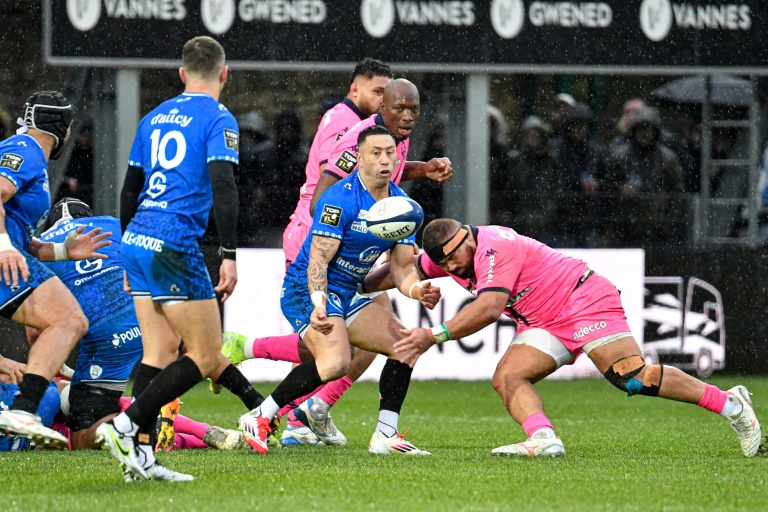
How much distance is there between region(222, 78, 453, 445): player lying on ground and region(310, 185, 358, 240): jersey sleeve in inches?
20.0

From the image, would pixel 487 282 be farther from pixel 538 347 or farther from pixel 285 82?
pixel 285 82

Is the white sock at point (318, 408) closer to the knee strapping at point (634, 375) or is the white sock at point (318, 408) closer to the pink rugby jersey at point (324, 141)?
the pink rugby jersey at point (324, 141)

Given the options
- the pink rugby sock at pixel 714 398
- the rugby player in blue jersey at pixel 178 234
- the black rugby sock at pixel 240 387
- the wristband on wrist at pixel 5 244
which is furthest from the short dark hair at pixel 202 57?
the pink rugby sock at pixel 714 398

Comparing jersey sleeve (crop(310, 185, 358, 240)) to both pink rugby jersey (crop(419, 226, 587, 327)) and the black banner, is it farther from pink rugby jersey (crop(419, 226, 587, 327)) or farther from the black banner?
the black banner

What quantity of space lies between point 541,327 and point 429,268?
81 centimetres

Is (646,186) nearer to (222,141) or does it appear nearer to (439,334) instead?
(439,334)

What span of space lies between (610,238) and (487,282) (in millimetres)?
6838

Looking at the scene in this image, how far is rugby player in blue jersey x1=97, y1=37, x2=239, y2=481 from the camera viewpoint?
6.59m

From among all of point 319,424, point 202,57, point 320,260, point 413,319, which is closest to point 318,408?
point 319,424

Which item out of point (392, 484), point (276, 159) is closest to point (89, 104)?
point (276, 159)

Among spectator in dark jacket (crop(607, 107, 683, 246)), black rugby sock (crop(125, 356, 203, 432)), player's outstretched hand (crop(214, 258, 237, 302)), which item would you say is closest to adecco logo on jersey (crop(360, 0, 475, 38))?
spectator in dark jacket (crop(607, 107, 683, 246))

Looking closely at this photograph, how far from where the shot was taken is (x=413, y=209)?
7.83 m

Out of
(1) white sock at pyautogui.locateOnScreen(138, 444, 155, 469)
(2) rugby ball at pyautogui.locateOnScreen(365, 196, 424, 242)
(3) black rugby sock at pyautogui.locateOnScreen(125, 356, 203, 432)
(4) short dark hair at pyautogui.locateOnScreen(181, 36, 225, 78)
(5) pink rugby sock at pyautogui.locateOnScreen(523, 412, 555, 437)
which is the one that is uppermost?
(4) short dark hair at pyautogui.locateOnScreen(181, 36, 225, 78)

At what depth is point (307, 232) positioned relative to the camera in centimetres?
896
